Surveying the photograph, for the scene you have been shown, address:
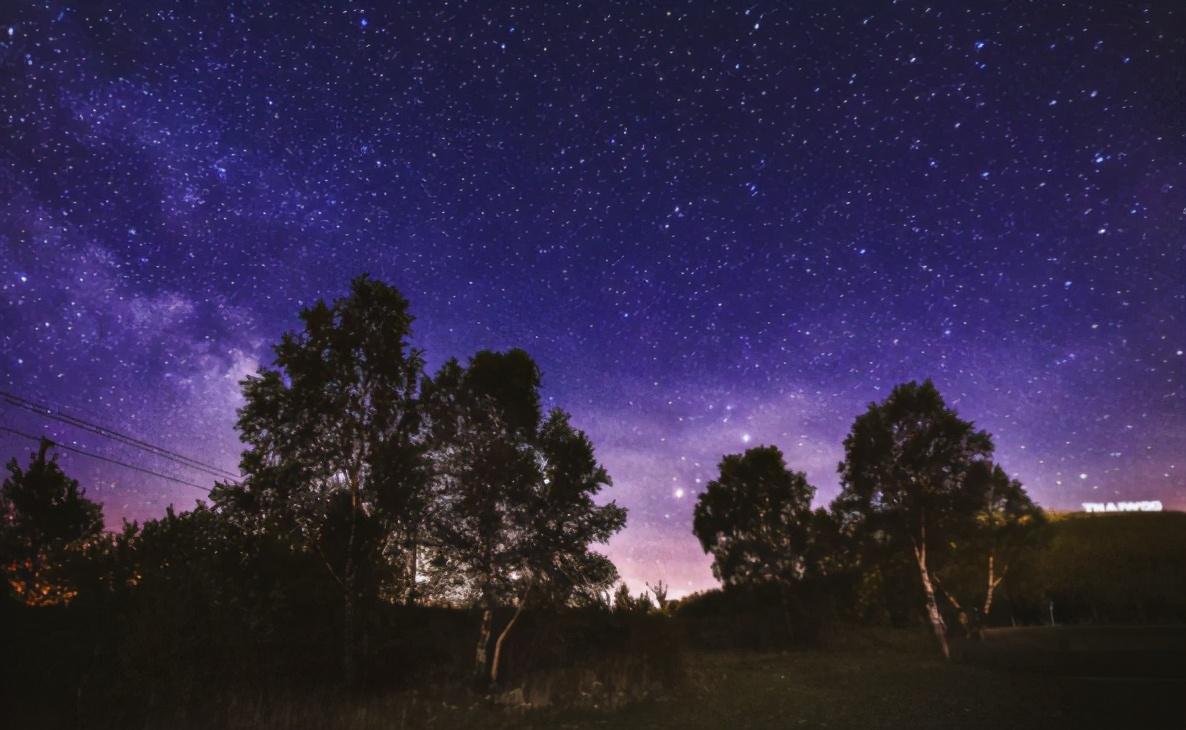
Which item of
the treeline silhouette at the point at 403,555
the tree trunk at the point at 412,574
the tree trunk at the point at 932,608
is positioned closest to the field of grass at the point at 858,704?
the treeline silhouette at the point at 403,555

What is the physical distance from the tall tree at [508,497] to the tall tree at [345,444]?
1.52 meters

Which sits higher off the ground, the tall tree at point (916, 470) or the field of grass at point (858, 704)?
the tall tree at point (916, 470)

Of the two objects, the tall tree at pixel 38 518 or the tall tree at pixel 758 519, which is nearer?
the tall tree at pixel 38 518

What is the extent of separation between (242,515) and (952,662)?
3310cm

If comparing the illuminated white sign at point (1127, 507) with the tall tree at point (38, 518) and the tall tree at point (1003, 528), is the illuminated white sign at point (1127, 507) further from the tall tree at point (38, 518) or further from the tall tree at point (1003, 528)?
the tall tree at point (38, 518)

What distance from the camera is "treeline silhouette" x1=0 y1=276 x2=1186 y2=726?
45.5ft

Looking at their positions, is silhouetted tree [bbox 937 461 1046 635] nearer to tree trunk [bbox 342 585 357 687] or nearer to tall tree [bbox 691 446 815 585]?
tall tree [bbox 691 446 815 585]

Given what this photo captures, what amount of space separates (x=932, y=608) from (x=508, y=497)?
86.3 feet

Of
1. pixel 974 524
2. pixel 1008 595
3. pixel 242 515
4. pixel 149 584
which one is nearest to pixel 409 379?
pixel 242 515

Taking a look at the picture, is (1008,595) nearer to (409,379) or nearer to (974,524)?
(974,524)

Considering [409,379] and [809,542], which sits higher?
[409,379]

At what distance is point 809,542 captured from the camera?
46.1 m

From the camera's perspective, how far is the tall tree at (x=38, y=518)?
38750 millimetres

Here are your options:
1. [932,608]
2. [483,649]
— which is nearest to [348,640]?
[483,649]
